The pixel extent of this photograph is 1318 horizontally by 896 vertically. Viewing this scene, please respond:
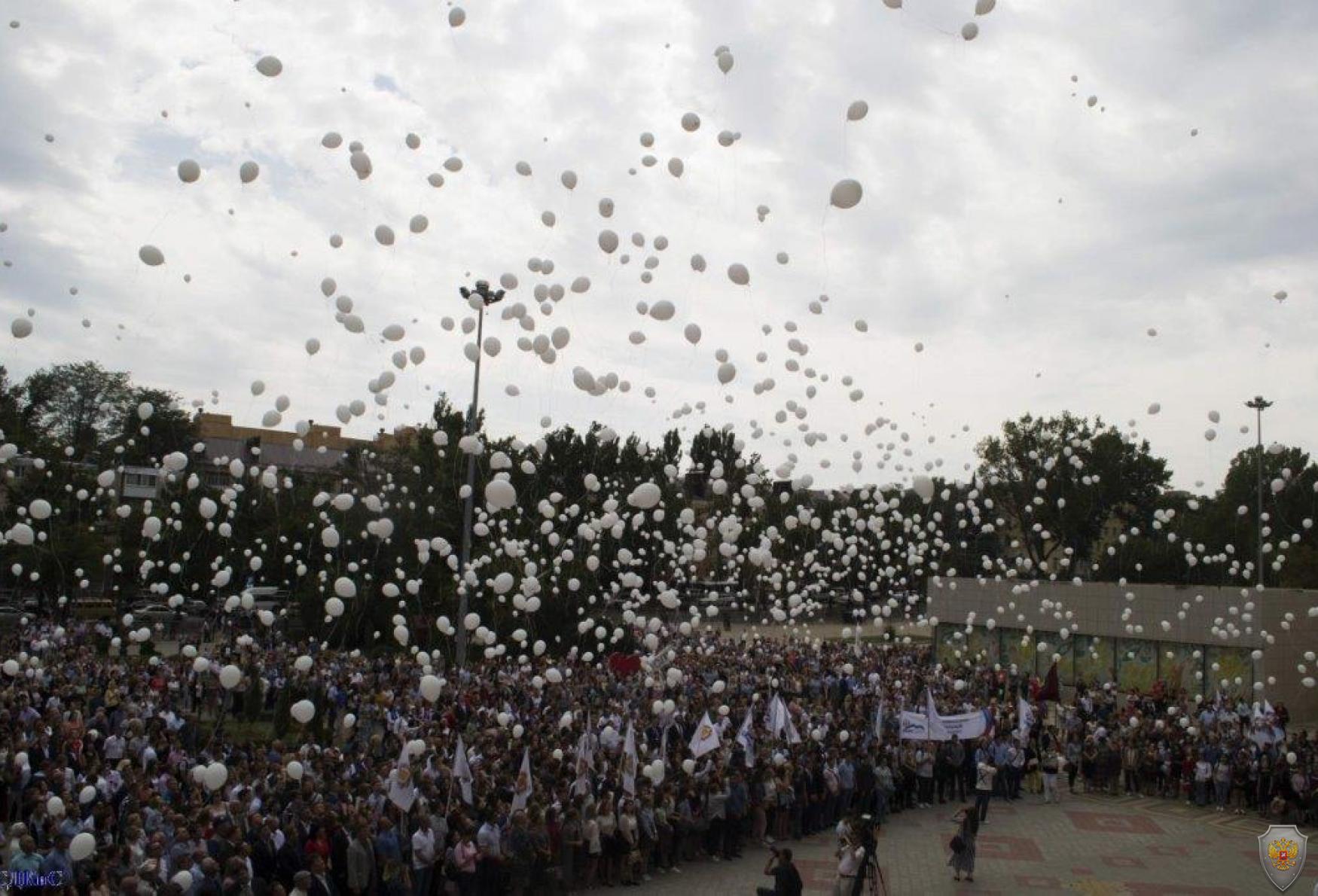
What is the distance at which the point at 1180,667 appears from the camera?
81.1 ft

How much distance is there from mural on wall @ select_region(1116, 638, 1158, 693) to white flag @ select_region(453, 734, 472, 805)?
61.6 ft

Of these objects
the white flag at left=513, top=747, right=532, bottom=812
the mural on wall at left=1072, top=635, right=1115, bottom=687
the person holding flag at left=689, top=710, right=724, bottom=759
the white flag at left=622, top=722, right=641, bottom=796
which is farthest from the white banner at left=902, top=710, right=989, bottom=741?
the mural on wall at left=1072, top=635, right=1115, bottom=687

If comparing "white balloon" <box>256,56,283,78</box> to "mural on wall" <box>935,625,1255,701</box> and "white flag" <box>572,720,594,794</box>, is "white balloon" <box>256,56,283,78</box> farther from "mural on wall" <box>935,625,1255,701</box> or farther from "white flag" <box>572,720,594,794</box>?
"mural on wall" <box>935,625,1255,701</box>

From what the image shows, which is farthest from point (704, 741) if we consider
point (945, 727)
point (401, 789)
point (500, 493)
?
point (500, 493)

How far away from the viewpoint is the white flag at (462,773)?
1169cm

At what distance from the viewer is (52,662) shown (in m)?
18.9

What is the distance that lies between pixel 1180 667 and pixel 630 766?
694 inches

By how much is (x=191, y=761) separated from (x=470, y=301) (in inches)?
266

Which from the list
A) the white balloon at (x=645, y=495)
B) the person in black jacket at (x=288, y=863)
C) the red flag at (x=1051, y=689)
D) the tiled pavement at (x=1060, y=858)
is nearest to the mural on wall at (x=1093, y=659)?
the red flag at (x=1051, y=689)

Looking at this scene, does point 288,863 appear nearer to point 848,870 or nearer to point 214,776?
point 214,776

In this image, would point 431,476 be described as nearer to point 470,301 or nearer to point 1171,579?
point 470,301

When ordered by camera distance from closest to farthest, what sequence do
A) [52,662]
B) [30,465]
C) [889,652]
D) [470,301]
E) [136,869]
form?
[136,869] < [470,301] < [52,662] < [889,652] < [30,465]

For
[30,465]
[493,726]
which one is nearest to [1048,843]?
[493,726]

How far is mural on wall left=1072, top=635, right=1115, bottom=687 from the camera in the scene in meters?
26.8
